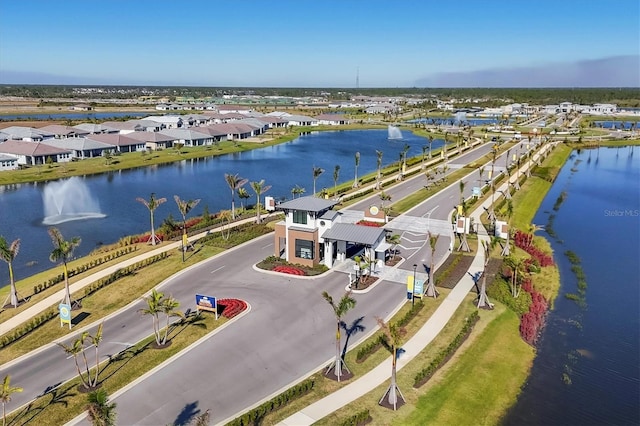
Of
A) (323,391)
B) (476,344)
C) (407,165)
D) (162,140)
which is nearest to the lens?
(323,391)

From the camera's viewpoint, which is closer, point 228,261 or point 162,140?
point 228,261

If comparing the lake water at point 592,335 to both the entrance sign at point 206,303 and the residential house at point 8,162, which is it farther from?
the residential house at point 8,162

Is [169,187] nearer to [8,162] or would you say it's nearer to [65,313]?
[8,162]

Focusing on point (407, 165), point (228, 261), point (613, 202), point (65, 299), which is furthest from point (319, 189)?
point (65, 299)

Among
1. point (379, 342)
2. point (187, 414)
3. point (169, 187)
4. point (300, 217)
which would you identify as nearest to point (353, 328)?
point (379, 342)

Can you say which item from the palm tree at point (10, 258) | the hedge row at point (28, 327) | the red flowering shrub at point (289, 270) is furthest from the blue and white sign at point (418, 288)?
the palm tree at point (10, 258)

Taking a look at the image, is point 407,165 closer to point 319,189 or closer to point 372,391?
point 319,189

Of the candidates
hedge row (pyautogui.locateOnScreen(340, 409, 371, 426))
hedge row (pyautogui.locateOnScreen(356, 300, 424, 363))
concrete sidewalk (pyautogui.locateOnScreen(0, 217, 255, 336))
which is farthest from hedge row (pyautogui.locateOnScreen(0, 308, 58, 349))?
hedge row (pyautogui.locateOnScreen(340, 409, 371, 426))

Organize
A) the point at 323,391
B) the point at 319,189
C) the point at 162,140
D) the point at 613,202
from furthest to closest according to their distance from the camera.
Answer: the point at 162,140 < the point at 319,189 < the point at 613,202 < the point at 323,391
